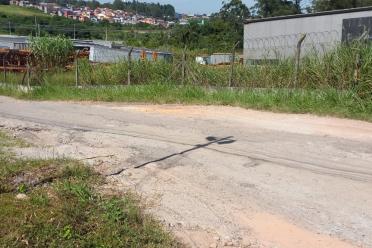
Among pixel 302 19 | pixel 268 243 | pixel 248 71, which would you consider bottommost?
pixel 268 243

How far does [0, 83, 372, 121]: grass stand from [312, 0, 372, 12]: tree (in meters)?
53.0

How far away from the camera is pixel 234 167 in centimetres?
724

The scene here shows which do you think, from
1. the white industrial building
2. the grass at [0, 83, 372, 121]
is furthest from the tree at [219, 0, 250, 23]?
the grass at [0, 83, 372, 121]

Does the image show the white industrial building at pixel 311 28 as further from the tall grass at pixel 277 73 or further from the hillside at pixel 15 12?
the hillside at pixel 15 12

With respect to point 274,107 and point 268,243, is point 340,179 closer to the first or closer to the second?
point 268,243

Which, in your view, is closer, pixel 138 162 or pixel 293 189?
pixel 293 189

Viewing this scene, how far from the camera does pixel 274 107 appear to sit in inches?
485

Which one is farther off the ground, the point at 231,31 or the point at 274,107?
the point at 231,31

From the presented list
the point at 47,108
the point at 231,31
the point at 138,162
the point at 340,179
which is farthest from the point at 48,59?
the point at 231,31

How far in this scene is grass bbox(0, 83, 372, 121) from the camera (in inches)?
457

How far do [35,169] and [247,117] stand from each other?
584 cm

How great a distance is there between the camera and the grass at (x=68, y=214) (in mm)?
4500

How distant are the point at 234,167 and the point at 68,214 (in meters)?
2.92

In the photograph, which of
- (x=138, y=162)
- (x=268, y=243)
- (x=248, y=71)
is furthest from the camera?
(x=248, y=71)
